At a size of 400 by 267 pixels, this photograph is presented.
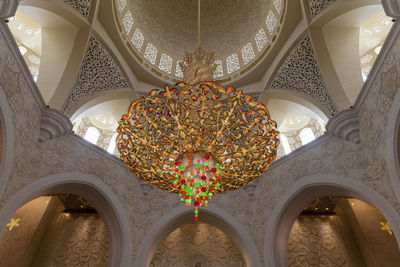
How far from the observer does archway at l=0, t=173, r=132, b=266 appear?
5773 millimetres

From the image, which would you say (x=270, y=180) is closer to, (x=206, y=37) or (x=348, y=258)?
(x=348, y=258)

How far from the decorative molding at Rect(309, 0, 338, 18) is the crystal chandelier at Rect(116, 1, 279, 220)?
3973mm

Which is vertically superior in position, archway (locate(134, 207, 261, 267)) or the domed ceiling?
the domed ceiling

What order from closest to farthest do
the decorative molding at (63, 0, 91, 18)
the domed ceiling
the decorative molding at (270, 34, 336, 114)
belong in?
the decorative molding at (63, 0, 91, 18) < the decorative molding at (270, 34, 336, 114) < the domed ceiling

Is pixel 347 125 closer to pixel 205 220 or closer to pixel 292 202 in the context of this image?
pixel 292 202

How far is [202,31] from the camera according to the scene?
376 inches

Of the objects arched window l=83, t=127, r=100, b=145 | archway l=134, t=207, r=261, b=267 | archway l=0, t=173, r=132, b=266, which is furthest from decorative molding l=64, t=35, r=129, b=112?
archway l=134, t=207, r=261, b=267

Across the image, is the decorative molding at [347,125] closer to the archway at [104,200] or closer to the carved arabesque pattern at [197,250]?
the carved arabesque pattern at [197,250]

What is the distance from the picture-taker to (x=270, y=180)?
22.7ft

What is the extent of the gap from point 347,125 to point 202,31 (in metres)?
6.01

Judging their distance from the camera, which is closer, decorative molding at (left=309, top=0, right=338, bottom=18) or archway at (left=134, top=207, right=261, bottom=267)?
decorative molding at (left=309, top=0, right=338, bottom=18)

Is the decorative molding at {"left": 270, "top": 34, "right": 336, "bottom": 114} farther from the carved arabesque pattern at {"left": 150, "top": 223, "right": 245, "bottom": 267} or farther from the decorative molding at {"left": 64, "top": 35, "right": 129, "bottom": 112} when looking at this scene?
the carved arabesque pattern at {"left": 150, "top": 223, "right": 245, "bottom": 267}

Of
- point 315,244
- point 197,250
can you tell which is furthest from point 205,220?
point 315,244

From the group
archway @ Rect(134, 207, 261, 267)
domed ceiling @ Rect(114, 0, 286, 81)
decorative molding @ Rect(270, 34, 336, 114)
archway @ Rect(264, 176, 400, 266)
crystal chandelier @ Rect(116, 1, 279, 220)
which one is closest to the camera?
crystal chandelier @ Rect(116, 1, 279, 220)
